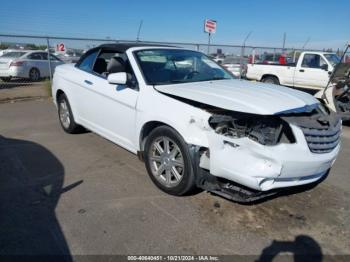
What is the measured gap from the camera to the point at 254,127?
3.29 meters

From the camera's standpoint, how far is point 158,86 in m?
4.09

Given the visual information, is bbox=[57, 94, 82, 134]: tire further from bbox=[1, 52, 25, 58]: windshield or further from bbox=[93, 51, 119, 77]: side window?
bbox=[1, 52, 25, 58]: windshield

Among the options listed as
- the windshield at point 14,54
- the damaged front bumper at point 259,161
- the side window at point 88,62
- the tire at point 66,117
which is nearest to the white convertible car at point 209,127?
the damaged front bumper at point 259,161

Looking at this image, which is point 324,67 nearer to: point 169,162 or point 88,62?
point 88,62

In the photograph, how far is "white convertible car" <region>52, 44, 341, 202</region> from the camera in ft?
10.5

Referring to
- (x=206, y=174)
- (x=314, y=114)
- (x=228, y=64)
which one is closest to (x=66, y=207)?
(x=206, y=174)

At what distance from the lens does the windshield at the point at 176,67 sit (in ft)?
14.4

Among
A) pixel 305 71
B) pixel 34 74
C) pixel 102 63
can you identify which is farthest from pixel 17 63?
pixel 305 71

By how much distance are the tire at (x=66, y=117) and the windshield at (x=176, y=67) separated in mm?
2039

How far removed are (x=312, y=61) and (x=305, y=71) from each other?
1.58 ft

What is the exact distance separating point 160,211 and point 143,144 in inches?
35.8

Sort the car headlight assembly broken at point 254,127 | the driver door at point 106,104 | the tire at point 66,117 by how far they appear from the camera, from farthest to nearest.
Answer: the tire at point 66,117
the driver door at point 106,104
the car headlight assembly broken at point 254,127

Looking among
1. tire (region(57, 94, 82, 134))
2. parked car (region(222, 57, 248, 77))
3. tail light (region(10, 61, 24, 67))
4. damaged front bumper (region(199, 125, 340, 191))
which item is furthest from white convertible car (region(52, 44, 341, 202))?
tail light (region(10, 61, 24, 67))

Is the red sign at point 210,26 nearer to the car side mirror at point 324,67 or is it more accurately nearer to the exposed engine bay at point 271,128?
the car side mirror at point 324,67
